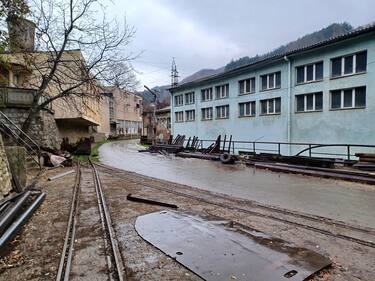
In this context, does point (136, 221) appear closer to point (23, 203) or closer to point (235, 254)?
point (235, 254)

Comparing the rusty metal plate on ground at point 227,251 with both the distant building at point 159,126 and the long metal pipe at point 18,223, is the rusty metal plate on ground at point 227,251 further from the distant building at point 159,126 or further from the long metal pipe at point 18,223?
the distant building at point 159,126

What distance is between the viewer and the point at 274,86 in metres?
23.0

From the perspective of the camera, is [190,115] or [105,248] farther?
[190,115]

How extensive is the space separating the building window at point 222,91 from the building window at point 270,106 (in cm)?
482

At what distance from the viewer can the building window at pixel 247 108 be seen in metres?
25.1

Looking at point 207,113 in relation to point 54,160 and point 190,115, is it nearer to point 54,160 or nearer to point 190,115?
point 190,115

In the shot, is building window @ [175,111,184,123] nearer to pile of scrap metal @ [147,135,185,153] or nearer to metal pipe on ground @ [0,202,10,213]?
pile of scrap metal @ [147,135,185,153]

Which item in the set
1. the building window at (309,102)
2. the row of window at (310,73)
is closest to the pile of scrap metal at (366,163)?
the row of window at (310,73)

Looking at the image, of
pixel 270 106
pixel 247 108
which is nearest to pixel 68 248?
pixel 270 106

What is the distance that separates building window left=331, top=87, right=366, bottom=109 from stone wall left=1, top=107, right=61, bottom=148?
18.9 metres

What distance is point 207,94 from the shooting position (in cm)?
3114

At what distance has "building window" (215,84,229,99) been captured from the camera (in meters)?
28.3

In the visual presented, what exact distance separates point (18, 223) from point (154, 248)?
9.09 ft

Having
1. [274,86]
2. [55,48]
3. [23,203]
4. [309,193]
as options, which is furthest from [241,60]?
[23,203]
